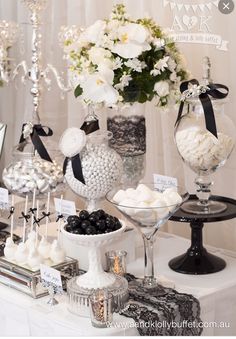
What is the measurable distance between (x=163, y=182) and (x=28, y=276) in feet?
1.36

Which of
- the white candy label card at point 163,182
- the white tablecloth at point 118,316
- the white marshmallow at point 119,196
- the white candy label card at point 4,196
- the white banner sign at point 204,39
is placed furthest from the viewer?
the white banner sign at point 204,39

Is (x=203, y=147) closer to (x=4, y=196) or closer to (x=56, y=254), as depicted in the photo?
(x=56, y=254)

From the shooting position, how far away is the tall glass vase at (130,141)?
6.06ft

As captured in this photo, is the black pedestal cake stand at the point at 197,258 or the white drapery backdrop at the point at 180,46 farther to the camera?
the white drapery backdrop at the point at 180,46

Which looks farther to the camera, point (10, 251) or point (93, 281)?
point (10, 251)

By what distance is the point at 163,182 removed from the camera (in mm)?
1663

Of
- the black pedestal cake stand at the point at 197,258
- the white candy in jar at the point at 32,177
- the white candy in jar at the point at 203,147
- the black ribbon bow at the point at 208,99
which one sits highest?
the black ribbon bow at the point at 208,99

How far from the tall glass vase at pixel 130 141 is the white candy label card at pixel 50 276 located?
1.49 feet

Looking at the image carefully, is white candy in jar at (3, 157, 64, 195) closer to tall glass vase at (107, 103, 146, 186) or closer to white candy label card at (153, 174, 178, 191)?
tall glass vase at (107, 103, 146, 186)

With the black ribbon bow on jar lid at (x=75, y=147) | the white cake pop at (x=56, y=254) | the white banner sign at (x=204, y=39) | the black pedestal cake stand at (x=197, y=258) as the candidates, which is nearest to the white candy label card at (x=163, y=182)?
the black pedestal cake stand at (x=197, y=258)

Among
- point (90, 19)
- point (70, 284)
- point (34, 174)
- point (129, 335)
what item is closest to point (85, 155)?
point (34, 174)

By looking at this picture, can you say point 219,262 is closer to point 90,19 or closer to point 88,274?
point 88,274

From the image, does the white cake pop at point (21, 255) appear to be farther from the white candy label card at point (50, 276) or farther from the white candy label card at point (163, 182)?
the white candy label card at point (163, 182)

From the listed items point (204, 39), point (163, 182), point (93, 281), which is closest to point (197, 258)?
point (163, 182)
